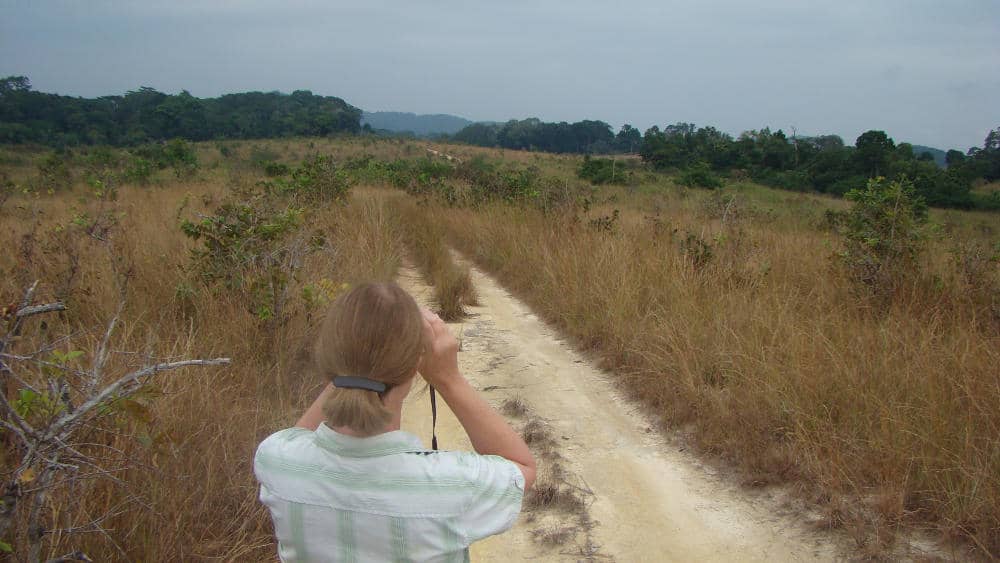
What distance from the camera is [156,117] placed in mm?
52219

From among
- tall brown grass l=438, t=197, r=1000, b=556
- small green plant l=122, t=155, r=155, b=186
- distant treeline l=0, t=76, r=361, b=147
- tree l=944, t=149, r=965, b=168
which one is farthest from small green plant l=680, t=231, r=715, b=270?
distant treeline l=0, t=76, r=361, b=147

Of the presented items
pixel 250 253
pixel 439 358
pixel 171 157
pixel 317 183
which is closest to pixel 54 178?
pixel 317 183

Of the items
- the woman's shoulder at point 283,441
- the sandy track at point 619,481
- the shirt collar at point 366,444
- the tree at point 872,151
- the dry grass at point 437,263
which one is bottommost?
the sandy track at point 619,481

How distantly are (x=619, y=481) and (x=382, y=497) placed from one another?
Result: 2.24 m

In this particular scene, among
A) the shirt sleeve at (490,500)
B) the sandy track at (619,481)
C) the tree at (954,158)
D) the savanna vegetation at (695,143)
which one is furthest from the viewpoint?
the tree at (954,158)

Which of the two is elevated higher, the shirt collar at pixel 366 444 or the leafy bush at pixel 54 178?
the shirt collar at pixel 366 444

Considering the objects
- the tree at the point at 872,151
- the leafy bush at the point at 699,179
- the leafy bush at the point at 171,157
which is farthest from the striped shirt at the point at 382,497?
the tree at the point at 872,151

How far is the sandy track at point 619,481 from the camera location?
271 cm

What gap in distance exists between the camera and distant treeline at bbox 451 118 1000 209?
29750mm

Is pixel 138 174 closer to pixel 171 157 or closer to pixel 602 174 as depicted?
pixel 171 157

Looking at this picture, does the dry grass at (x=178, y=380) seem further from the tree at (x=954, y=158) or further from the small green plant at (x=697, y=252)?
the tree at (x=954, y=158)

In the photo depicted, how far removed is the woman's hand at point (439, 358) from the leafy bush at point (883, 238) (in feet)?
15.0

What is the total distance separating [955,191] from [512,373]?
3284cm

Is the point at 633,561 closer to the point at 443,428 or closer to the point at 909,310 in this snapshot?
the point at 443,428
